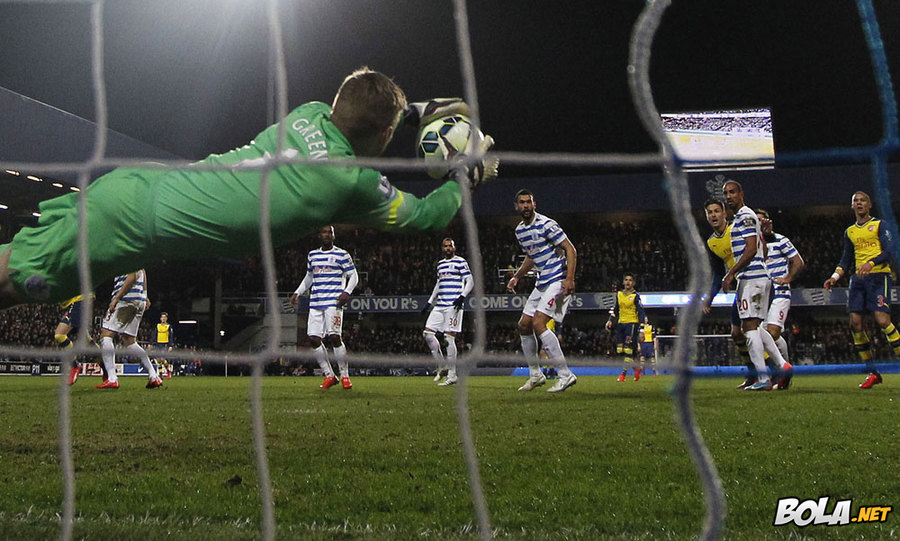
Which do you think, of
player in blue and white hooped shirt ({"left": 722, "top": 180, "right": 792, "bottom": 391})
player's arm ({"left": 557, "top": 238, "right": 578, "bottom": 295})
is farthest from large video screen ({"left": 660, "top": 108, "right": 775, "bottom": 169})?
player's arm ({"left": 557, "top": 238, "right": 578, "bottom": 295})

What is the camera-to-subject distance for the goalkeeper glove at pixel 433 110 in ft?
7.14

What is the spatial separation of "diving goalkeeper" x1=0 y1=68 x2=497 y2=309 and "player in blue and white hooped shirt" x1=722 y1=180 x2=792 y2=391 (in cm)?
439

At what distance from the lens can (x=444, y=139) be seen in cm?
235

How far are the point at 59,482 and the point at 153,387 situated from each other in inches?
220

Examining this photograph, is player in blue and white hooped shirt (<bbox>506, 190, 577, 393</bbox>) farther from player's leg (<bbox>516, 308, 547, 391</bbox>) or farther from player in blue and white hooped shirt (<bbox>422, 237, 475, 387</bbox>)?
player in blue and white hooped shirt (<bbox>422, 237, 475, 387</bbox>)

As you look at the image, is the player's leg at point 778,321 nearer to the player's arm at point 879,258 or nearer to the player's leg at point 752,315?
the player's leg at point 752,315

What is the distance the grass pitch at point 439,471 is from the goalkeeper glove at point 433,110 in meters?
1.18

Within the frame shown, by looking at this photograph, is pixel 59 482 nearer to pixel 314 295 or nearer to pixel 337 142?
pixel 337 142

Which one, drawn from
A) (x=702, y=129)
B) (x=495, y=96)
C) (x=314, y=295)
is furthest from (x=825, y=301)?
(x=314, y=295)

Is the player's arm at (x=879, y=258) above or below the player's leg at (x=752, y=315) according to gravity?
above

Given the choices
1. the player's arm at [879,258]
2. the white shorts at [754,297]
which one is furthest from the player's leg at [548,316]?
the player's arm at [879,258]

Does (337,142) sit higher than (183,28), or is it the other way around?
(183,28)

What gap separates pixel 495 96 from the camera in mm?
19750

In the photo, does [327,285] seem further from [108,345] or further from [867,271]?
[867,271]
